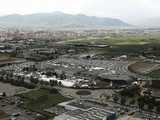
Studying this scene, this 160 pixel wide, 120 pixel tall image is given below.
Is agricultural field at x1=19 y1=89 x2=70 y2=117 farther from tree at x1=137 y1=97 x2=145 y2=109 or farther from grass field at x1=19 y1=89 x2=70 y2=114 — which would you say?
tree at x1=137 y1=97 x2=145 y2=109

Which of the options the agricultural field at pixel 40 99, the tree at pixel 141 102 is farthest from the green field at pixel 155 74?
the agricultural field at pixel 40 99

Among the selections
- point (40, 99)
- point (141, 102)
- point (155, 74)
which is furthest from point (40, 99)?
point (155, 74)

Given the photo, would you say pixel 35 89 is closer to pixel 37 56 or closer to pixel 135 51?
pixel 37 56

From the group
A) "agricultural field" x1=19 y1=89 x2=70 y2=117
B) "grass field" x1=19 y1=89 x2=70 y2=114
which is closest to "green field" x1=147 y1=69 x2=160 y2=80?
"agricultural field" x1=19 y1=89 x2=70 y2=117

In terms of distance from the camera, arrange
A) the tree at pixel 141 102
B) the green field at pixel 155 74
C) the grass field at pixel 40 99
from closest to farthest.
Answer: the tree at pixel 141 102 → the grass field at pixel 40 99 → the green field at pixel 155 74

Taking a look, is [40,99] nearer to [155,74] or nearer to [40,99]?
[40,99]

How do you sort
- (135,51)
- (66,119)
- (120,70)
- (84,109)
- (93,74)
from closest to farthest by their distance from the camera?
(66,119) → (84,109) → (93,74) → (120,70) → (135,51)

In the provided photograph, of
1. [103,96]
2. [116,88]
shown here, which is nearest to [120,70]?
[116,88]

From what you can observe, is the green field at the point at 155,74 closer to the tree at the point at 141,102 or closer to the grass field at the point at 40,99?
the tree at the point at 141,102
